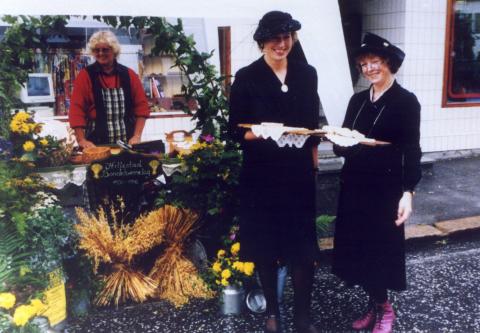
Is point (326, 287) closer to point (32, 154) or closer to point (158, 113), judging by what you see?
point (32, 154)

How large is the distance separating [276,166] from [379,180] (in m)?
0.60

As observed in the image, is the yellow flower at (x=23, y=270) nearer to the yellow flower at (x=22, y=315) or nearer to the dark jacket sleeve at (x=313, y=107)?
the yellow flower at (x=22, y=315)

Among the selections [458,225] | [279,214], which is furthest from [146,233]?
[458,225]

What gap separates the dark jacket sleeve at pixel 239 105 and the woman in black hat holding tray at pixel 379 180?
571mm

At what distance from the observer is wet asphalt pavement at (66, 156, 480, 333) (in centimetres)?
321

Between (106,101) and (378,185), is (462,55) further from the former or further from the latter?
(106,101)

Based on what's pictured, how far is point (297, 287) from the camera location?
2.92m

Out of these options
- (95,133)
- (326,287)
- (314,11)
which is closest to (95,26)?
(95,133)

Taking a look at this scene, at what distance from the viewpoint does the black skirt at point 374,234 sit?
2822 mm

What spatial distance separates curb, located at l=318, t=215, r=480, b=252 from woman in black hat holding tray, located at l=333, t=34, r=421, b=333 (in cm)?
146

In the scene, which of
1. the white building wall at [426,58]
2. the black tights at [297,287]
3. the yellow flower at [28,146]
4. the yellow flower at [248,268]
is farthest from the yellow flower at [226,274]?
the white building wall at [426,58]

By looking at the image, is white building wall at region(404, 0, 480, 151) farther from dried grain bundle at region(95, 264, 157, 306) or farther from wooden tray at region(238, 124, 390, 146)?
dried grain bundle at region(95, 264, 157, 306)

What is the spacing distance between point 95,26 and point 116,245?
299cm

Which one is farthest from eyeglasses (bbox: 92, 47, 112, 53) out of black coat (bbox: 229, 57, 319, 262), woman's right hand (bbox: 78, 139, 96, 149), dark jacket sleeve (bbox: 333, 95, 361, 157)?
dark jacket sleeve (bbox: 333, 95, 361, 157)
